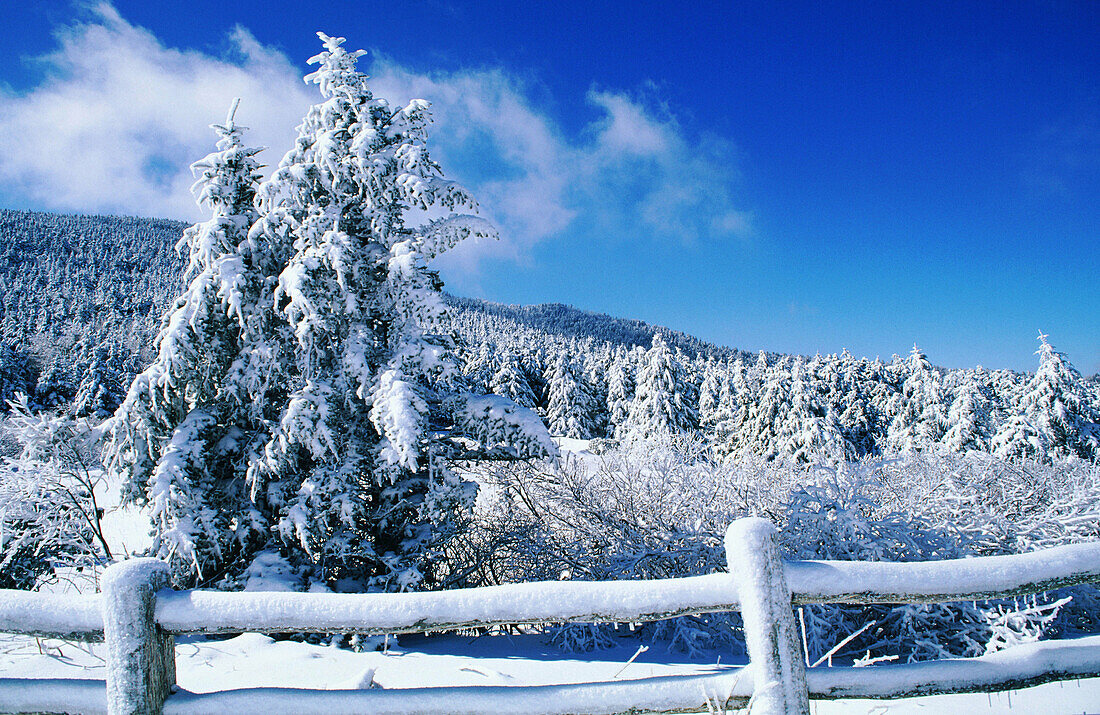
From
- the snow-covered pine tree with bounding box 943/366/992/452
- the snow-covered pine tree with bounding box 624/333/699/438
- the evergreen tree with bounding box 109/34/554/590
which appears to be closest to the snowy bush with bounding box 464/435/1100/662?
the evergreen tree with bounding box 109/34/554/590

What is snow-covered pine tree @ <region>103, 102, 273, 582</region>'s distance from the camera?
7.26 metres

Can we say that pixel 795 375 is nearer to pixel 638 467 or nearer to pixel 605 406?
pixel 638 467

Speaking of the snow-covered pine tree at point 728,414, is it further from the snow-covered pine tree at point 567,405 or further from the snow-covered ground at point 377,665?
the snow-covered ground at point 377,665

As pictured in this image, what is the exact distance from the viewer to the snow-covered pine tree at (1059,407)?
24.6 meters

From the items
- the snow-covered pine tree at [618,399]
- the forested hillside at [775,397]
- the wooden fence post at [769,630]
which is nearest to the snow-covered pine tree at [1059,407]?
the forested hillside at [775,397]

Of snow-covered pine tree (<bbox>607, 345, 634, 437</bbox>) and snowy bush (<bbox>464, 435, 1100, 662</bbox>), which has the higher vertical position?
snow-covered pine tree (<bbox>607, 345, 634, 437</bbox>)

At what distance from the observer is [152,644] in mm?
2279

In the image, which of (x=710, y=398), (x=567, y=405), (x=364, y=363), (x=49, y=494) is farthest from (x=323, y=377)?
(x=710, y=398)

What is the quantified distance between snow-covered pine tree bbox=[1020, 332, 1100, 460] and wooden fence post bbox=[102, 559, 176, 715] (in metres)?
32.8

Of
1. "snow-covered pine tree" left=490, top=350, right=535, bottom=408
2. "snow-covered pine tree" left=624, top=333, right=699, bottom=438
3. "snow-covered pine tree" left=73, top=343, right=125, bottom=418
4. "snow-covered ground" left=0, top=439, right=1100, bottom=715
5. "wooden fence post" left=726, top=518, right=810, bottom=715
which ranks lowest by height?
"snow-covered ground" left=0, top=439, right=1100, bottom=715

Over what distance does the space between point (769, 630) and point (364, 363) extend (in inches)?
267

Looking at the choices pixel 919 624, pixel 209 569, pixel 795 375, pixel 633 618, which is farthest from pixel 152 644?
pixel 795 375

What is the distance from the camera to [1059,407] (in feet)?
80.7

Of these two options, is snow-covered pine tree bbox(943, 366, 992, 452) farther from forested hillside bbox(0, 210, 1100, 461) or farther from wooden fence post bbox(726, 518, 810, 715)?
wooden fence post bbox(726, 518, 810, 715)
